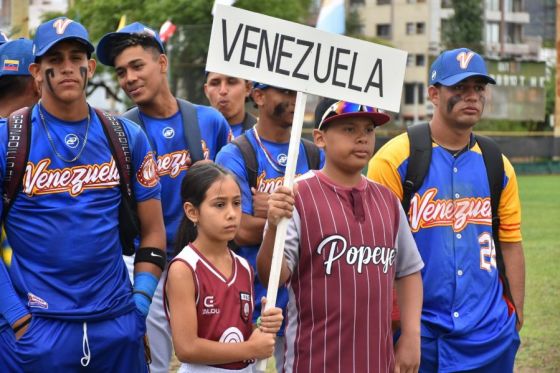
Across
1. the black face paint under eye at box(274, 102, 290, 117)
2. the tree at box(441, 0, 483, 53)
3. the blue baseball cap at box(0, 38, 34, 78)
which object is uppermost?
the tree at box(441, 0, 483, 53)

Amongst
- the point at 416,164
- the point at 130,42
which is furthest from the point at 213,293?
the point at 130,42

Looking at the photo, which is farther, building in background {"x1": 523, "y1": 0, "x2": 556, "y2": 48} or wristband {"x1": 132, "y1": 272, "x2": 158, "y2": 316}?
building in background {"x1": 523, "y1": 0, "x2": 556, "y2": 48}

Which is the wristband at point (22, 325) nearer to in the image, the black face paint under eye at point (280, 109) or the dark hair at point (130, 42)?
the black face paint under eye at point (280, 109)

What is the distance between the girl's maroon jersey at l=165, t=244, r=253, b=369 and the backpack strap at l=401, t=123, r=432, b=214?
3.86ft

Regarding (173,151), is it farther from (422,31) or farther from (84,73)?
(422,31)

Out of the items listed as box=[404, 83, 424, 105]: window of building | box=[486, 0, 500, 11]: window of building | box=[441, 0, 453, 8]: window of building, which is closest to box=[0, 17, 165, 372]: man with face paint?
box=[404, 83, 424, 105]: window of building

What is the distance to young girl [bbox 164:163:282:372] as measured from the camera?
4836 mm

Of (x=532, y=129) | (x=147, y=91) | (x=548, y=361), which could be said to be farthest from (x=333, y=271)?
(x=532, y=129)

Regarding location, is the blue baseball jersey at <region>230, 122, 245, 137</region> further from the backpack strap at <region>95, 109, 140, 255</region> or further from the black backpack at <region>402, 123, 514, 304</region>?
the backpack strap at <region>95, 109, 140, 255</region>

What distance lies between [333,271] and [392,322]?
0.77 meters

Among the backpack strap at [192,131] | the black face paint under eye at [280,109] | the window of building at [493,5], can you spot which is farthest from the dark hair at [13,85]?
the window of building at [493,5]

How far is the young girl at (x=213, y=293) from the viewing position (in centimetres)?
484

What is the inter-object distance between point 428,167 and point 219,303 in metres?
1.53

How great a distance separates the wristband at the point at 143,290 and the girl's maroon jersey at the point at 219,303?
4.3 inches
